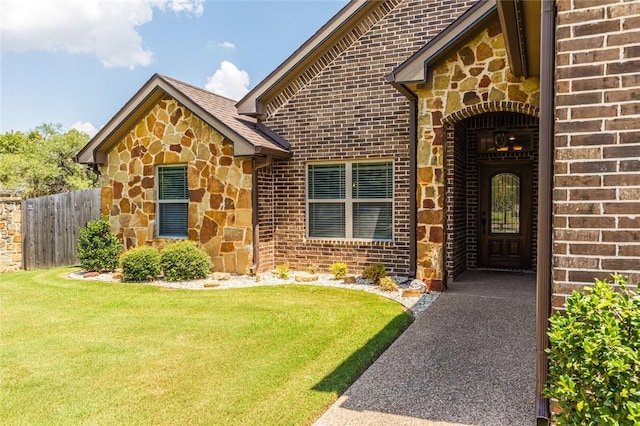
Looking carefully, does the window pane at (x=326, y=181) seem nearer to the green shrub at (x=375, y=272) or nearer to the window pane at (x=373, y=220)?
the window pane at (x=373, y=220)

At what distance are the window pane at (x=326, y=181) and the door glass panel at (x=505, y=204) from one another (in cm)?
357

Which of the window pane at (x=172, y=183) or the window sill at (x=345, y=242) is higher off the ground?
the window pane at (x=172, y=183)

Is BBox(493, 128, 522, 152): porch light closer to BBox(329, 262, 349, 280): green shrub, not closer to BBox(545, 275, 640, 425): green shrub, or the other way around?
BBox(329, 262, 349, 280): green shrub

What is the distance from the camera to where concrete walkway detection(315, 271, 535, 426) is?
3.52 m

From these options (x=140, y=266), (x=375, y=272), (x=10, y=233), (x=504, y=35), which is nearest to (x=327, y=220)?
(x=375, y=272)

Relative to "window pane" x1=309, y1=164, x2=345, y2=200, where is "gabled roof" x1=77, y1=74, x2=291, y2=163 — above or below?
above

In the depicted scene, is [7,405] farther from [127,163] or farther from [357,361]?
[127,163]

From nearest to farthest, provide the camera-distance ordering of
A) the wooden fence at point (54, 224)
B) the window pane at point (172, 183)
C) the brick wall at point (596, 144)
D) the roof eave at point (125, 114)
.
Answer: the brick wall at point (596, 144) < the roof eave at point (125, 114) < the window pane at point (172, 183) < the wooden fence at point (54, 224)

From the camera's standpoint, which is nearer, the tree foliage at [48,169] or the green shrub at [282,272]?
the green shrub at [282,272]

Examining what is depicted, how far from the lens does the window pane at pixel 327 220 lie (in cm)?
1003

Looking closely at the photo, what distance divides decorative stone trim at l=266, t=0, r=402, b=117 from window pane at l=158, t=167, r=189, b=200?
263cm

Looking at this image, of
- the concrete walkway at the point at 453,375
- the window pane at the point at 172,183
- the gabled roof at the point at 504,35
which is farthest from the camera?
the window pane at the point at 172,183

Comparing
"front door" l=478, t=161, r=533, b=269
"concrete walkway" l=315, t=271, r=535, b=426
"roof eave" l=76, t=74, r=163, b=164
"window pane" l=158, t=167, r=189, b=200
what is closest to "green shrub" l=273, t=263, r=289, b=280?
"window pane" l=158, t=167, r=189, b=200

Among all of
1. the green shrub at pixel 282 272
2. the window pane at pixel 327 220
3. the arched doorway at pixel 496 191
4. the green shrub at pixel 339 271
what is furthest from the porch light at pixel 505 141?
the green shrub at pixel 282 272
